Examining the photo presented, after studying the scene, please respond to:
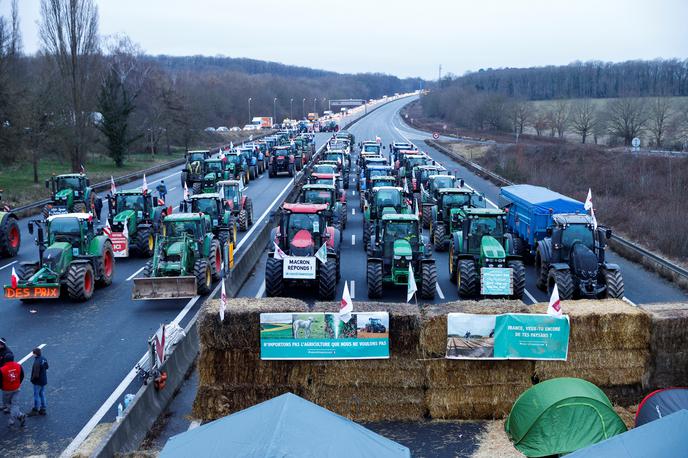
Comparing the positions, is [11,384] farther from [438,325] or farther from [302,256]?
[302,256]

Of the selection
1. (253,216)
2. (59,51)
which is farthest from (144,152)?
(253,216)

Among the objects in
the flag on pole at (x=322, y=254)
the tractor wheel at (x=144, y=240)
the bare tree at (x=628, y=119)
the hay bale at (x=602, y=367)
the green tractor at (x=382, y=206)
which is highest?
the bare tree at (x=628, y=119)

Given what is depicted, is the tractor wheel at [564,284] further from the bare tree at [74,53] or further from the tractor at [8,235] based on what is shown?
the bare tree at [74,53]

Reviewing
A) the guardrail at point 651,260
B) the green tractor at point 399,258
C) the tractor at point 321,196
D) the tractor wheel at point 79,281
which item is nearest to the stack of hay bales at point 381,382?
the green tractor at point 399,258

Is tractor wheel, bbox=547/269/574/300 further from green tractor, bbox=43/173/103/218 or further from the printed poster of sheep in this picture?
green tractor, bbox=43/173/103/218

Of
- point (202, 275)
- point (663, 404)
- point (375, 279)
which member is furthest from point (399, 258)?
point (663, 404)

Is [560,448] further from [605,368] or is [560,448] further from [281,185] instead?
[281,185]

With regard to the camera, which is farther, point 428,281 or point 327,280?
point 428,281
